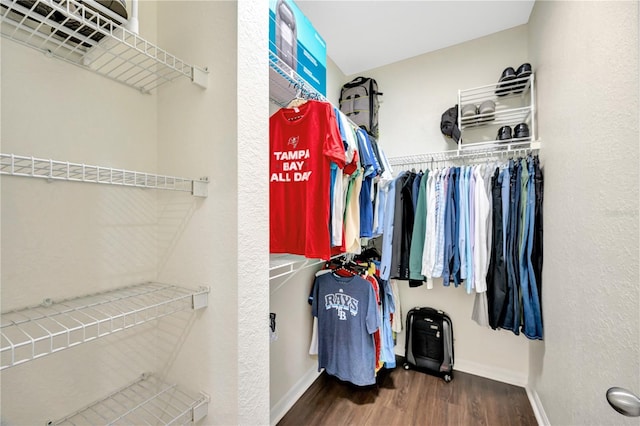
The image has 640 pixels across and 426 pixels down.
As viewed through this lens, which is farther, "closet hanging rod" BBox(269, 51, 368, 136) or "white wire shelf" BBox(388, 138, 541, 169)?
"white wire shelf" BBox(388, 138, 541, 169)

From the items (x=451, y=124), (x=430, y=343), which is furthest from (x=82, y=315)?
(x=451, y=124)

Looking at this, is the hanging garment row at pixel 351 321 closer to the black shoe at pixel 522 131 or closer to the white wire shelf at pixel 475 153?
the white wire shelf at pixel 475 153

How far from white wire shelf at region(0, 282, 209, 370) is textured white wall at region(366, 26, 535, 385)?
7.02ft

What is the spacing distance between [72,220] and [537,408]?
2741 millimetres

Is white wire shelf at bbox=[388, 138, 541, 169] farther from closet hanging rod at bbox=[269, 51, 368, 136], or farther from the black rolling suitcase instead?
the black rolling suitcase

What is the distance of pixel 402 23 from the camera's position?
78.8 inches

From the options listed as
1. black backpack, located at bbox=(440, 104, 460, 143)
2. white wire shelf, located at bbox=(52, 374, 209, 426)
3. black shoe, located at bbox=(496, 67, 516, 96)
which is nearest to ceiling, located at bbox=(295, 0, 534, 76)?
black shoe, located at bbox=(496, 67, 516, 96)

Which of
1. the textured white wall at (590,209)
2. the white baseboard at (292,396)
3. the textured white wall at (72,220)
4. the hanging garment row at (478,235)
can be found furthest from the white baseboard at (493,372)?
the textured white wall at (72,220)

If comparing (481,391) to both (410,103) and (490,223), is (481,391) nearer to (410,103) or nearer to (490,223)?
(490,223)

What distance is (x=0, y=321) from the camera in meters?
0.62

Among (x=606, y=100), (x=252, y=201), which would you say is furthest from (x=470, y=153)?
(x=252, y=201)

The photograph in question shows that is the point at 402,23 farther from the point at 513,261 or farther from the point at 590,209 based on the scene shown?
the point at 513,261

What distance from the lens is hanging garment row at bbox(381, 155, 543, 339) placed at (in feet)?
5.44

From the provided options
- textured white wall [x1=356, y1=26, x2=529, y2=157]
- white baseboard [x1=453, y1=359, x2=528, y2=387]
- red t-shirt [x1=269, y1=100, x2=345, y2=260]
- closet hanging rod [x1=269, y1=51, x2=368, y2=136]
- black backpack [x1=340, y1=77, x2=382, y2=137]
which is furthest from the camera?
black backpack [x1=340, y1=77, x2=382, y2=137]
